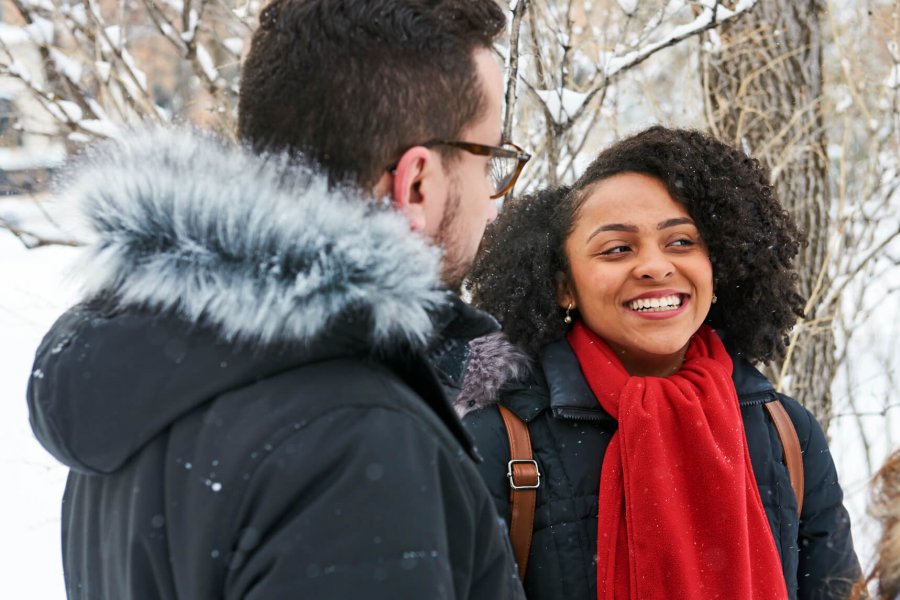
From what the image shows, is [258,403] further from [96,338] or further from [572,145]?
[572,145]

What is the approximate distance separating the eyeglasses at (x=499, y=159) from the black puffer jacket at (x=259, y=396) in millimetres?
217

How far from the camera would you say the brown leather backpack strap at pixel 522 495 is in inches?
75.8

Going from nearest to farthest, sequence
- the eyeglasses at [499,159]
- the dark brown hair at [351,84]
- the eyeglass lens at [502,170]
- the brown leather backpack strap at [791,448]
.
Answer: the dark brown hair at [351,84] → the eyeglasses at [499,159] → the eyeglass lens at [502,170] → the brown leather backpack strap at [791,448]

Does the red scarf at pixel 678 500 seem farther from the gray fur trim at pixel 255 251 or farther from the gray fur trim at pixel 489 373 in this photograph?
the gray fur trim at pixel 255 251

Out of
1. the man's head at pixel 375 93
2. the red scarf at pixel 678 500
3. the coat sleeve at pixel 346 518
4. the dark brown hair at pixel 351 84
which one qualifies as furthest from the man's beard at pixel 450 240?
the red scarf at pixel 678 500

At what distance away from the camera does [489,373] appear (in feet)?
6.95

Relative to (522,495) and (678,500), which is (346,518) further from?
(678,500)

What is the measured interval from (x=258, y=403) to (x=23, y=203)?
335cm

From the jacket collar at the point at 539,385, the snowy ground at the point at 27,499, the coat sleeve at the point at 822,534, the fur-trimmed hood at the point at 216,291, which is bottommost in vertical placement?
the snowy ground at the point at 27,499

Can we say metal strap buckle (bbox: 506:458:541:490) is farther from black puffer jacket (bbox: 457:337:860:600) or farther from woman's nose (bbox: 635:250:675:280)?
woman's nose (bbox: 635:250:675:280)

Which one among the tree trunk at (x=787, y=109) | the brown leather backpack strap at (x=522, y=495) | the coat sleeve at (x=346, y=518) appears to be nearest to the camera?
the coat sleeve at (x=346, y=518)

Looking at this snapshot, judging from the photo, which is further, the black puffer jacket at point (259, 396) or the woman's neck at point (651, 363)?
the woman's neck at point (651, 363)

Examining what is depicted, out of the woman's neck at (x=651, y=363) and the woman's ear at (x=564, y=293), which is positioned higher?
the woman's ear at (x=564, y=293)

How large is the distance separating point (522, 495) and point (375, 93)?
1077mm
